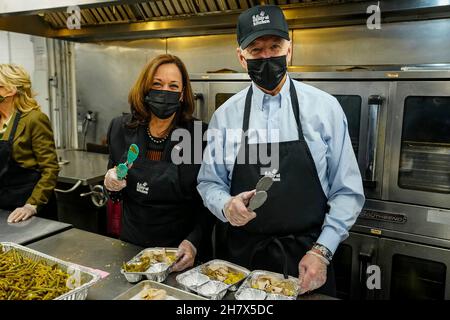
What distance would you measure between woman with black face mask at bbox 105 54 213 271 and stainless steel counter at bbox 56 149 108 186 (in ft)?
4.35

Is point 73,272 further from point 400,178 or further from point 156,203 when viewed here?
point 400,178

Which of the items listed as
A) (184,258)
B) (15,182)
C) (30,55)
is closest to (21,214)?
(15,182)

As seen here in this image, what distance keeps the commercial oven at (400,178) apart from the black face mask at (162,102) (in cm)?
109

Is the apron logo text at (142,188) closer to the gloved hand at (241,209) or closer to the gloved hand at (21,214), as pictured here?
the gloved hand at (241,209)

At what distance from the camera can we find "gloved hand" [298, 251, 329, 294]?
1303mm

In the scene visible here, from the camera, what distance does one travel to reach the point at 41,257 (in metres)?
1.43

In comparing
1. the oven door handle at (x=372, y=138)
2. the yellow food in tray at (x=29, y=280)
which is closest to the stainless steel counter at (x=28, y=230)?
the yellow food in tray at (x=29, y=280)

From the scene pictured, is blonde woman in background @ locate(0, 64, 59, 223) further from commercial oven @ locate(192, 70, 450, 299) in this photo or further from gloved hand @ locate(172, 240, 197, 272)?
commercial oven @ locate(192, 70, 450, 299)

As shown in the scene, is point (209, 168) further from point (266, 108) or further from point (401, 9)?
point (401, 9)

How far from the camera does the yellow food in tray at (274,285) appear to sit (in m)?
1.25

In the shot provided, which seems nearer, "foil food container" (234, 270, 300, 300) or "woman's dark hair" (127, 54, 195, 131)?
"foil food container" (234, 270, 300, 300)

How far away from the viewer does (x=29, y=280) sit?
4.24 ft

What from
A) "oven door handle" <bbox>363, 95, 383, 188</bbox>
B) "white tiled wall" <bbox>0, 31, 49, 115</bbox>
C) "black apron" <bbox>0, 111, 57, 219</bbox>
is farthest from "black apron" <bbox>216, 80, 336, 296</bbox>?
"white tiled wall" <bbox>0, 31, 49, 115</bbox>

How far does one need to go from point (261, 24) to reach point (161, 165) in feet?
2.67
